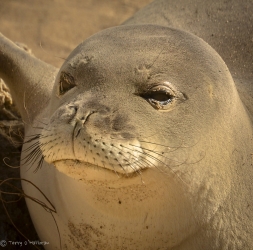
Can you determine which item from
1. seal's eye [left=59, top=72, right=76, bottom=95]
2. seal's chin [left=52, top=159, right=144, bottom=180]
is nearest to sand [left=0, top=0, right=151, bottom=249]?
seal's eye [left=59, top=72, right=76, bottom=95]

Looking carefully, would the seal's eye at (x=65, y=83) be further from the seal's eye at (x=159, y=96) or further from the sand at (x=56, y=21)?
the sand at (x=56, y=21)

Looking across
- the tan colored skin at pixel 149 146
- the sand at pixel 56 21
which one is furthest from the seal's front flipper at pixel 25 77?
the sand at pixel 56 21

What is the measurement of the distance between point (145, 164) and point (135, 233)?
426 mm

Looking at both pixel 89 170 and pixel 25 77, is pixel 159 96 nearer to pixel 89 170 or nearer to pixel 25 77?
pixel 89 170

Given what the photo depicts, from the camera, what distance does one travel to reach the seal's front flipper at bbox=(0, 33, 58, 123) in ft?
10.2

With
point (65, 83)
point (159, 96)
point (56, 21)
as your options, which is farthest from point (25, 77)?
point (56, 21)

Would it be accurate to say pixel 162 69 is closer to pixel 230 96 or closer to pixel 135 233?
pixel 230 96

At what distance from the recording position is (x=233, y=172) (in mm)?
2371

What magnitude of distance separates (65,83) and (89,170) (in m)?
0.43

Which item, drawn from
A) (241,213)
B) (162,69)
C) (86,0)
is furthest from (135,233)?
(86,0)

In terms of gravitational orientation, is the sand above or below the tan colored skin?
above

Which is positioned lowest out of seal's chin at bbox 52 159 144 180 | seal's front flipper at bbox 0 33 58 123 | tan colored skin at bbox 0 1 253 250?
seal's chin at bbox 52 159 144 180

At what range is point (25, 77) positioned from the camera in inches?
→ 125

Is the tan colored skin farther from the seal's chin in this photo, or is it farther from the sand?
the sand
